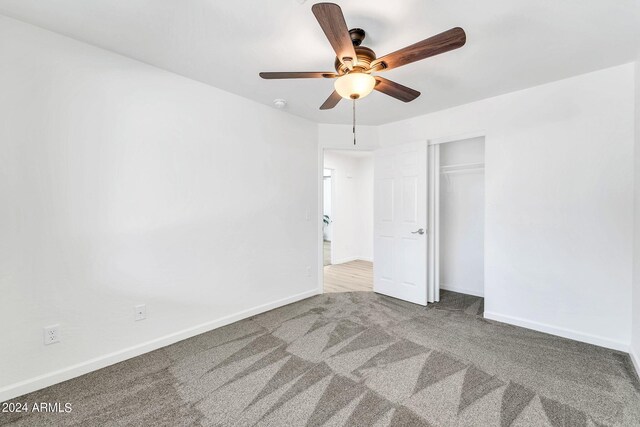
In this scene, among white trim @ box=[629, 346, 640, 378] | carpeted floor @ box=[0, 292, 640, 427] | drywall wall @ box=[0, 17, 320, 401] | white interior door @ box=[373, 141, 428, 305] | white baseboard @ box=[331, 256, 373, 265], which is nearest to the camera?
carpeted floor @ box=[0, 292, 640, 427]

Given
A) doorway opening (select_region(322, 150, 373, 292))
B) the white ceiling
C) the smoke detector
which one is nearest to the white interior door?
the white ceiling

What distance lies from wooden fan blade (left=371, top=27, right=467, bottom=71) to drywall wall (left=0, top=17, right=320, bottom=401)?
1870 millimetres

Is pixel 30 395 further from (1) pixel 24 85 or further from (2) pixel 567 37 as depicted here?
(2) pixel 567 37

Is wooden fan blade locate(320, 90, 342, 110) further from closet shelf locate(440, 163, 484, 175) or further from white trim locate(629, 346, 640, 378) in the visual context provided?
white trim locate(629, 346, 640, 378)

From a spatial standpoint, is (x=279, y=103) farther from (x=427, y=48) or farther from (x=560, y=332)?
(x=560, y=332)

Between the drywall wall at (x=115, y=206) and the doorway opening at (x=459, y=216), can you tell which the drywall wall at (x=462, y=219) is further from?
the drywall wall at (x=115, y=206)

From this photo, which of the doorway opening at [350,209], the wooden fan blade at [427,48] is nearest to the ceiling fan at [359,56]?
the wooden fan blade at [427,48]

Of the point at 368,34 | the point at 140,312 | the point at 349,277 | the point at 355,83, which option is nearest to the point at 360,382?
the point at 140,312

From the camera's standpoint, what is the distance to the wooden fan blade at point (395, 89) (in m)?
1.95

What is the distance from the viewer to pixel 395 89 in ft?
6.64

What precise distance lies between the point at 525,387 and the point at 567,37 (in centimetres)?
247

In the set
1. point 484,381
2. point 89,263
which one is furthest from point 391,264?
point 89,263

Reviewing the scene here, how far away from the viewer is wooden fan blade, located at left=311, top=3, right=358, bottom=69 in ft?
4.13

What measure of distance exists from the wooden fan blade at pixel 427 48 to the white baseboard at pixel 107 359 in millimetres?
2734
